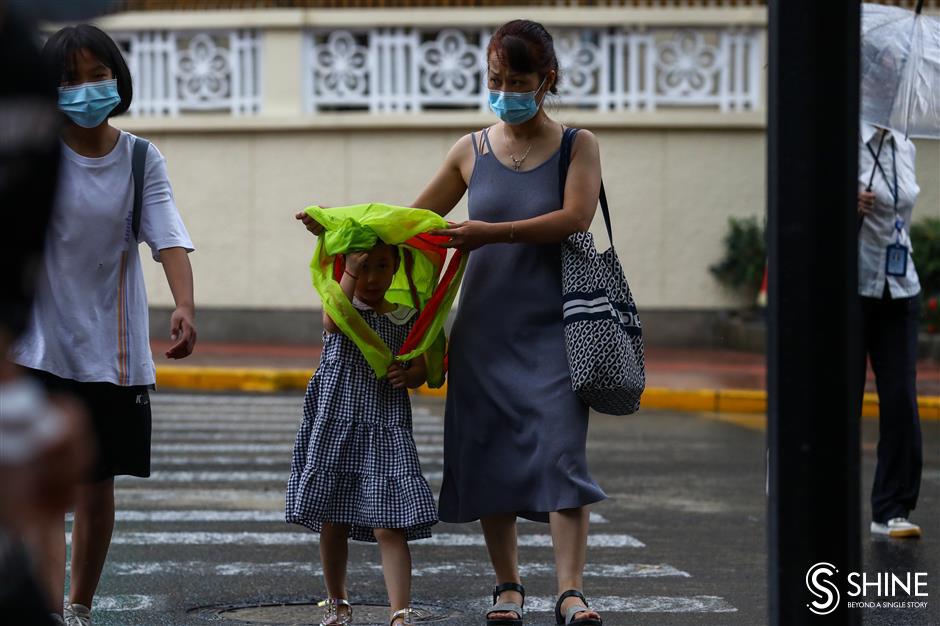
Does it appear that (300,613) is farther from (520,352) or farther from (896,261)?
(896,261)

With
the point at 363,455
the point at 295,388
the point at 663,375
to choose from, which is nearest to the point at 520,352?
the point at 363,455

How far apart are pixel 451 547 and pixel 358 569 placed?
0.64m

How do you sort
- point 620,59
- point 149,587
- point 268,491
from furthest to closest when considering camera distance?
point 620,59
point 268,491
point 149,587

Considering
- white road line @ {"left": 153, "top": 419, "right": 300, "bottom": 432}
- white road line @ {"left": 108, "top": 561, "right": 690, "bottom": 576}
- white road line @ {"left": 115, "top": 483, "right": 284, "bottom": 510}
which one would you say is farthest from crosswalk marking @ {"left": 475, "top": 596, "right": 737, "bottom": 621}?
white road line @ {"left": 153, "top": 419, "right": 300, "bottom": 432}

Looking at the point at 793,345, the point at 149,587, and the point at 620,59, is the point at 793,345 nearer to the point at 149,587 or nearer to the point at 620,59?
the point at 149,587

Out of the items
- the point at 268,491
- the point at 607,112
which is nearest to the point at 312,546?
the point at 268,491

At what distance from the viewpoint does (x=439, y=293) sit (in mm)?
5070

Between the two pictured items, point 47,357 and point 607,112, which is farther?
point 607,112

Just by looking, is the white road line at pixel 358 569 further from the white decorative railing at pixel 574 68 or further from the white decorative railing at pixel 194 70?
the white decorative railing at pixel 194 70

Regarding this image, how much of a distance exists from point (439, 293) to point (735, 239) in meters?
12.8

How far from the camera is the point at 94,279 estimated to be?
4719 millimetres

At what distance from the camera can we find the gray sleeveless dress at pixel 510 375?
498cm

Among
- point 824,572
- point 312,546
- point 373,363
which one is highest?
point 373,363

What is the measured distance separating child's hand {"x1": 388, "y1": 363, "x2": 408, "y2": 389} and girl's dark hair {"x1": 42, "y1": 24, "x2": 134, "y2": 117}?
115 centimetres
